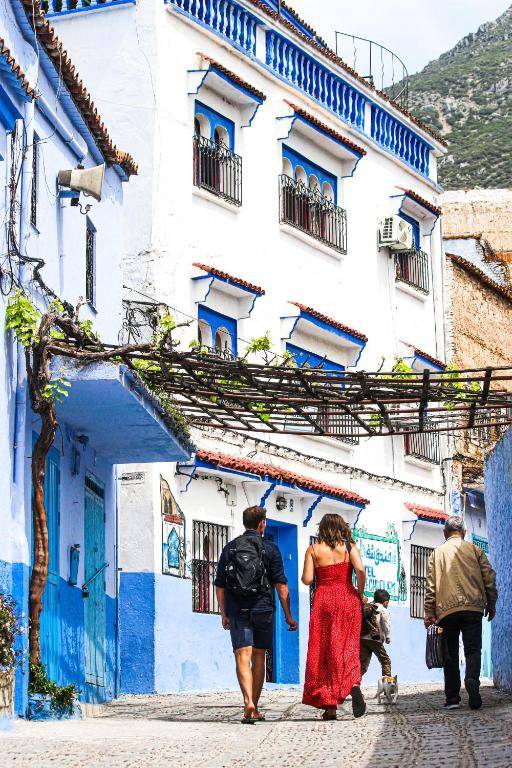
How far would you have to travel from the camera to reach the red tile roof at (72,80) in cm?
1287

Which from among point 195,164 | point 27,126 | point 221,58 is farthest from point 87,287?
point 221,58

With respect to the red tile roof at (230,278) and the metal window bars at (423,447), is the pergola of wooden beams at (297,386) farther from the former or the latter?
the metal window bars at (423,447)

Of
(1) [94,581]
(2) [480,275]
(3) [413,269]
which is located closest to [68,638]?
(1) [94,581]

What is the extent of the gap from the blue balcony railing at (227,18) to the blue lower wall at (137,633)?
27.3ft

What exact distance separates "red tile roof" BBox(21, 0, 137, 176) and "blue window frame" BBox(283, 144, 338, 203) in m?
6.87

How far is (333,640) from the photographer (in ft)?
39.1

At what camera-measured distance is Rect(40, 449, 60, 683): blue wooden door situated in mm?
13234

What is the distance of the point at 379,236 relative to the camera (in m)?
26.0

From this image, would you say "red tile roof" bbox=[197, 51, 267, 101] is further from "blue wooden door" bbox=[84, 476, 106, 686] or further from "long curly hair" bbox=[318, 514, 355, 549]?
"long curly hair" bbox=[318, 514, 355, 549]

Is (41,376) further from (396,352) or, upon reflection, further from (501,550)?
(396,352)

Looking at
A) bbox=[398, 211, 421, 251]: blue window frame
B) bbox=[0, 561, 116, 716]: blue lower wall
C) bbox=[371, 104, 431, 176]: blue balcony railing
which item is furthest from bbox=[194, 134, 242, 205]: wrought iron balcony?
bbox=[0, 561, 116, 716]: blue lower wall

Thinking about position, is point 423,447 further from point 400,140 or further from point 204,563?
point 204,563

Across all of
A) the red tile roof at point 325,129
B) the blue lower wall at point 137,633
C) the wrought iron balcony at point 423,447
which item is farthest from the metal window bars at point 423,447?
the blue lower wall at point 137,633

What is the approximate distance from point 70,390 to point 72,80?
3.15 metres
